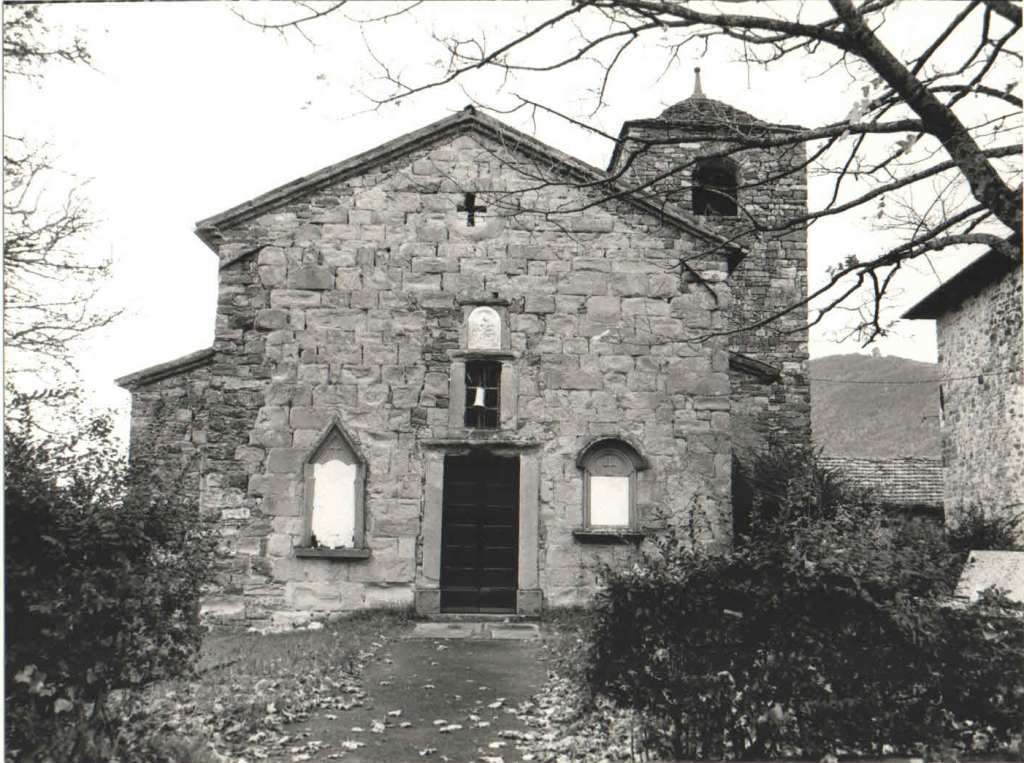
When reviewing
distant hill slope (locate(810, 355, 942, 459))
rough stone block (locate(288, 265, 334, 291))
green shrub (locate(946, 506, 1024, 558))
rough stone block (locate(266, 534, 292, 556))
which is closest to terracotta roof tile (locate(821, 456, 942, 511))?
distant hill slope (locate(810, 355, 942, 459))

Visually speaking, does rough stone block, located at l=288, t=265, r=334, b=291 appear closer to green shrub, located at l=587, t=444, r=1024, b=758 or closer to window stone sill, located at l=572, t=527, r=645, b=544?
window stone sill, located at l=572, t=527, r=645, b=544

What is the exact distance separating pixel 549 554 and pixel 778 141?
5.68 metres

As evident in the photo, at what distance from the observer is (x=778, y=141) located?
14.8ft

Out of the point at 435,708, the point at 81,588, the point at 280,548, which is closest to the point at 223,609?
the point at 280,548

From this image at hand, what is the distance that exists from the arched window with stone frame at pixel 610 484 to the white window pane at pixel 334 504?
242cm

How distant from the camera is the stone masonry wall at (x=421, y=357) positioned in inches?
360

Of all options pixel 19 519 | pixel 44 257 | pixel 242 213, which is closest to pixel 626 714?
pixel 19 519

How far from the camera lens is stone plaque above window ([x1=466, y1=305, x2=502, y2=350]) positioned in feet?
31.2

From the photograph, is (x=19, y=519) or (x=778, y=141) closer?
(x=19, y=519)

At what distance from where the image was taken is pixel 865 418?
49.5 ft

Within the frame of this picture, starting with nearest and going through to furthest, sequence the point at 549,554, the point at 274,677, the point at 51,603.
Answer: the point at 51,603, the point at 274,677, the point at 549,554

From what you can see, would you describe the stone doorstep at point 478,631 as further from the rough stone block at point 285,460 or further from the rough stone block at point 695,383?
the rough stone block at point 695,383

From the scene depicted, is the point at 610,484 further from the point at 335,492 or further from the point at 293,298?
the point at 293,298

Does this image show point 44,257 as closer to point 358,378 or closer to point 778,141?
point 778,141
